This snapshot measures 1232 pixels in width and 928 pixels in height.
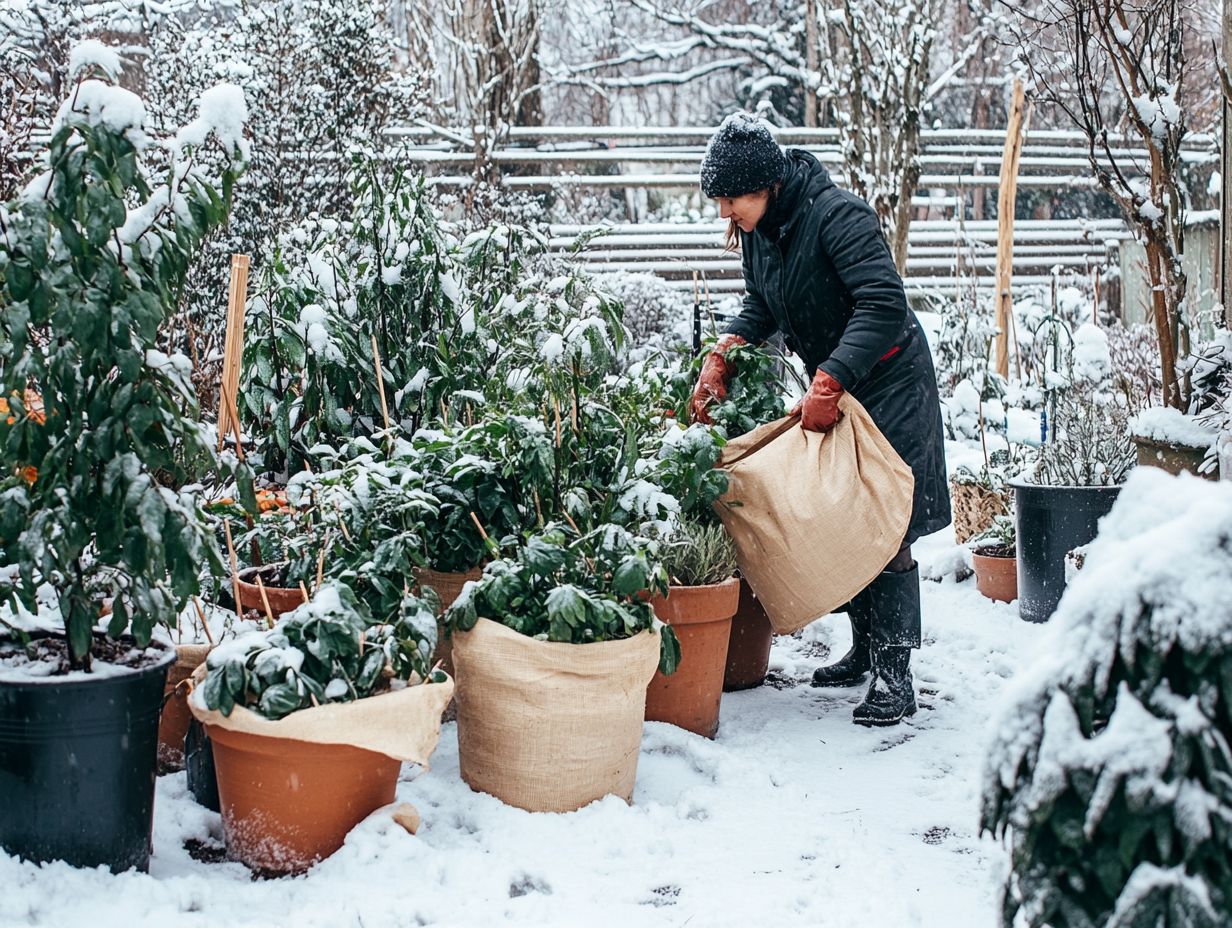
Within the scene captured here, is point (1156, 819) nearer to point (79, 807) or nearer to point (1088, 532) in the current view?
point (79, 807)

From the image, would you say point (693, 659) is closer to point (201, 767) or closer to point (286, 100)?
point (201, 767)

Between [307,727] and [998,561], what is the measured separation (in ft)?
11.3

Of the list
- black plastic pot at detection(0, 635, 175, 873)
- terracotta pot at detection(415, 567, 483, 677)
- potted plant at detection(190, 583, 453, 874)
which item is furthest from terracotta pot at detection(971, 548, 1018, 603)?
black plastic pot at detection(0, 635, 175, 873)

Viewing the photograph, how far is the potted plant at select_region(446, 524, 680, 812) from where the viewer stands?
295cm

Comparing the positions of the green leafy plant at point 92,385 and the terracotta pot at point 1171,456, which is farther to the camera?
the terracotta pot at point 1171,456

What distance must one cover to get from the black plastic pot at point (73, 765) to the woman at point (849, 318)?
202 cm

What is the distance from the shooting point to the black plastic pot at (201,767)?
300 cm

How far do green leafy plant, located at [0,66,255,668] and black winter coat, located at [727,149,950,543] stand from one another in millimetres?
1830

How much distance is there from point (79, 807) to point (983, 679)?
289 cm

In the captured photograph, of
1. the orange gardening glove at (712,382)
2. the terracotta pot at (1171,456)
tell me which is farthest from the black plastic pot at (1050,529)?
the orange gardening glove at (712,382)

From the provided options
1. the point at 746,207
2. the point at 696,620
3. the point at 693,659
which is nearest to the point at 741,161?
the point at 746,207

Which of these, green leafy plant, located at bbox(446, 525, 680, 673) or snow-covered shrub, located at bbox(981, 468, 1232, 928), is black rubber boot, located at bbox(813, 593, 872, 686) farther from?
snow-covered shrub, located at bbox(981, 468, 1232, 928)

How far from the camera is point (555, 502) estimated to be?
348cm

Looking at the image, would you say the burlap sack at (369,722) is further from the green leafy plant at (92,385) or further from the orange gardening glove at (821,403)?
the orange gardening glove at (821,403)
